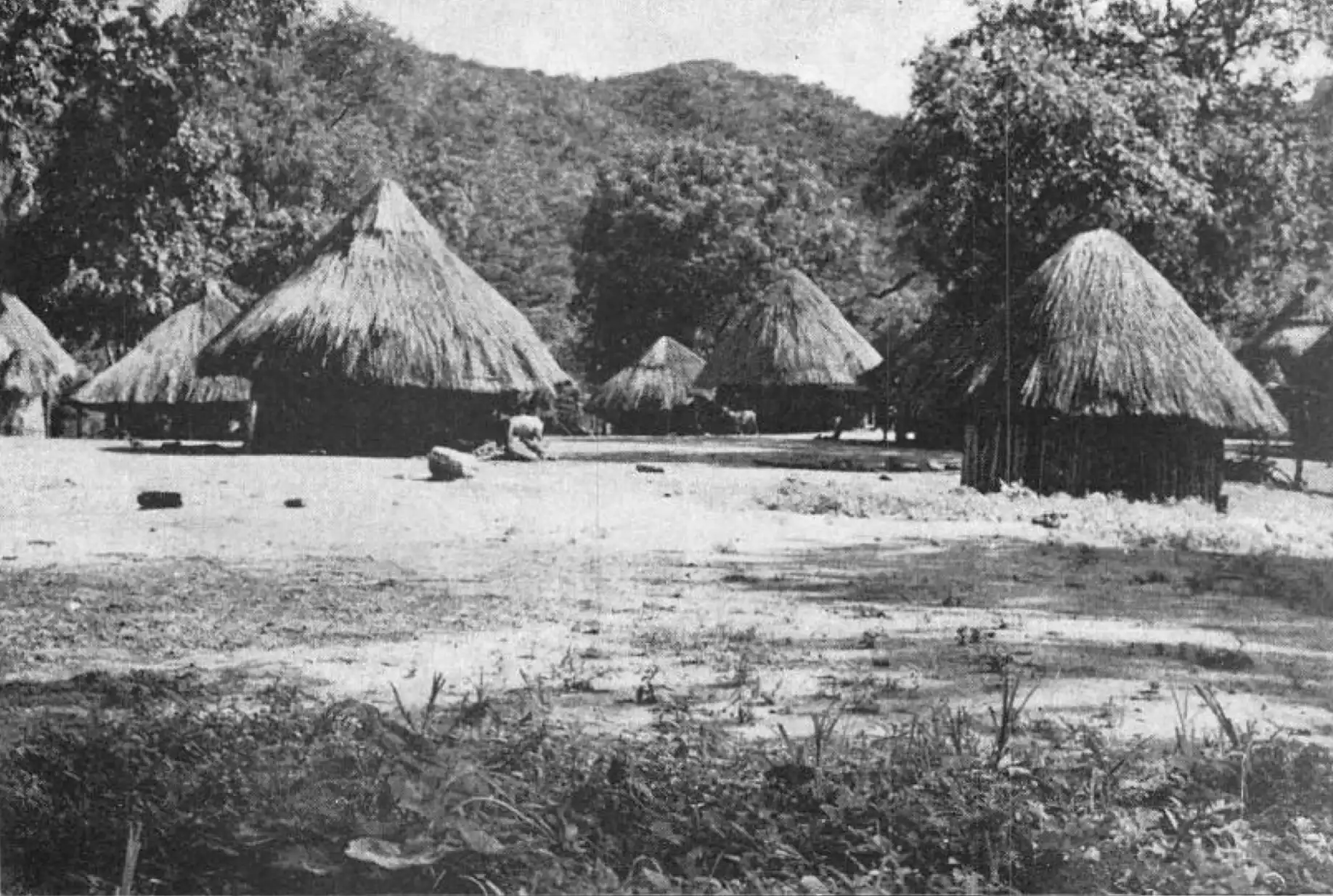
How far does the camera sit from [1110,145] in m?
15.6

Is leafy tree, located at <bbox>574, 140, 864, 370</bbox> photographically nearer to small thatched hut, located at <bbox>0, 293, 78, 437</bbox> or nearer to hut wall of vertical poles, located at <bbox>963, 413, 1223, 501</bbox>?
small thatched hut, located at <bbox>0, 293, 78, 437</bbox>

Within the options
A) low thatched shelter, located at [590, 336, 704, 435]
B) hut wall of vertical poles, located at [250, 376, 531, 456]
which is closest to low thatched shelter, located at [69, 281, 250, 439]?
hut wall of vertical poles, located at [250, 376, 531, 456]

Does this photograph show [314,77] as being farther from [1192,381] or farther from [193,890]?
[193,890]

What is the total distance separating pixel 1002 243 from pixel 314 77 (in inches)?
372

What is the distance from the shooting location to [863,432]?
2967cm

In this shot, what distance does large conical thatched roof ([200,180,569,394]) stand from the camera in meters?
15.4

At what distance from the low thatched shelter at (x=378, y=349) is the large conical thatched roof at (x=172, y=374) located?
565 cm

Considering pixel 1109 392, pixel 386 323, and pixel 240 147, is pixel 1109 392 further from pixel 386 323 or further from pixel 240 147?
pixel 240 147

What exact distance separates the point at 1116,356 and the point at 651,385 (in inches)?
780

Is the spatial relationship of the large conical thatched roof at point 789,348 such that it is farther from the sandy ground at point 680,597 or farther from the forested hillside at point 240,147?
the sandy ground at point 680,597

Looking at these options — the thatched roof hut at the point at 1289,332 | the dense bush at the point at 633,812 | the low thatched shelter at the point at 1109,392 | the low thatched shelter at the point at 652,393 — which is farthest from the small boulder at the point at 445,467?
the thatched roof hut at the point at 1289,332

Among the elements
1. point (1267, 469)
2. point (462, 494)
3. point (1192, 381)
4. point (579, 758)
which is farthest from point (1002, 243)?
point (579, 758)

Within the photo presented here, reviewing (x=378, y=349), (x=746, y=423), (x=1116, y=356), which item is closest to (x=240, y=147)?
(x=378, y=349)

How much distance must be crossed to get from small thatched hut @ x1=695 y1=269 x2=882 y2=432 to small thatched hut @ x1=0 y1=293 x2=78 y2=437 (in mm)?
13047
